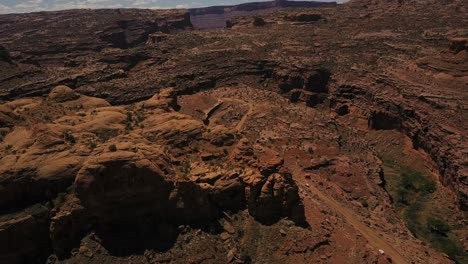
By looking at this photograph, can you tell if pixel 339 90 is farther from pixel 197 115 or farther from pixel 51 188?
pixel 51 188

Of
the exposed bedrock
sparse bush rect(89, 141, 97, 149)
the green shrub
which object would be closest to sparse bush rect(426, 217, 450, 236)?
the exposed bedrock

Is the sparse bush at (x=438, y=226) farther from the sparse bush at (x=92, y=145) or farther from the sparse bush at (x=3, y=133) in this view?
the sparse bush at (x=3, y=133)

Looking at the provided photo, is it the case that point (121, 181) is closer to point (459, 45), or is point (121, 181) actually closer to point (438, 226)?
point (438, 226)

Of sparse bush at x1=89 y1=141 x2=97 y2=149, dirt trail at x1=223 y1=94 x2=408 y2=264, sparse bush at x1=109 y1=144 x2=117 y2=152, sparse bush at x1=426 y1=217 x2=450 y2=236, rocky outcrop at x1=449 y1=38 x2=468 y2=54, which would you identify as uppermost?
sparse bush at x1=109 y1=144 x2=117 y2=152

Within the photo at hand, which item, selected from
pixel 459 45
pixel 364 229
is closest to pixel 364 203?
pixel 364 229

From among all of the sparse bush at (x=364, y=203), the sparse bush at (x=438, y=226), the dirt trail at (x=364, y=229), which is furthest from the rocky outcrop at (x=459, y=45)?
the dirt trail at (x=364, y=229)

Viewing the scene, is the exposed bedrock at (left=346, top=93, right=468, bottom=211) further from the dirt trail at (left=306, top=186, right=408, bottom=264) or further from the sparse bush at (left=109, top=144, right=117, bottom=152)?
the sparse bush at (left=109, top=144, right=117, bottom=152)

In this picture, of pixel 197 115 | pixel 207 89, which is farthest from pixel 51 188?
pixel 207 89

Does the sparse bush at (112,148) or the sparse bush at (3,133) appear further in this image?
the sparse bush at (3,133)
